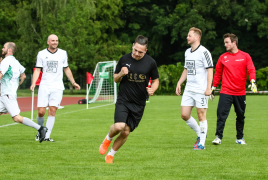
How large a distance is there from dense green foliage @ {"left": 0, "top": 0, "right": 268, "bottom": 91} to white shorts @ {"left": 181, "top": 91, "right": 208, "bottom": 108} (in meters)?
28.1

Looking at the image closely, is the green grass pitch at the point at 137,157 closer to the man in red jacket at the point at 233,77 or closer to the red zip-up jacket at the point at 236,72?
the man in red jacket at the point at 233,77

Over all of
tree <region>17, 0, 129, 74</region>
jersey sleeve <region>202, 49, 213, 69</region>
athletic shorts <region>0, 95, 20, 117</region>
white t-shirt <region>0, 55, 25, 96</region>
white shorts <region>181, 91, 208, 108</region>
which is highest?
tree <region>17, 0, 129, 74</region>

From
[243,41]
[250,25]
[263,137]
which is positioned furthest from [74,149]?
[243,41]

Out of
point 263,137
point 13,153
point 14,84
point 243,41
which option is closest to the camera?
point 13,153

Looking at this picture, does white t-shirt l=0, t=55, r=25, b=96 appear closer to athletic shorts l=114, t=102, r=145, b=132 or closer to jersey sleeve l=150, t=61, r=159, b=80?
athletic shorts l=114, t=102, r=145, b=132

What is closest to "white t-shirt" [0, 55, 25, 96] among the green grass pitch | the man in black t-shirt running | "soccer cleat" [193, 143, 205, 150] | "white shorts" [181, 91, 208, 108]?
the green grass pitch

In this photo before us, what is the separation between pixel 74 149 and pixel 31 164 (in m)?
1.48

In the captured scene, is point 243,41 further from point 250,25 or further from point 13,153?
point 13,153

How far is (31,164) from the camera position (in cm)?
603

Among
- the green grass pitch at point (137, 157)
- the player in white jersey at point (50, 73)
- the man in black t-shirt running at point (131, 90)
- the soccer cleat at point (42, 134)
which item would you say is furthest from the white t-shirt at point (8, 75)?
the man in black t-shirt running at point (131, 90)

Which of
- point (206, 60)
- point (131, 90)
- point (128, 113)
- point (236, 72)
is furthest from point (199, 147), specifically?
point (131, 90)

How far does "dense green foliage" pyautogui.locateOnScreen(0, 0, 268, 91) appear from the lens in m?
38.3

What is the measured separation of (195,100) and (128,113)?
192 cm

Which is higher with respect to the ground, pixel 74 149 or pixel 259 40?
pixel 259 40
